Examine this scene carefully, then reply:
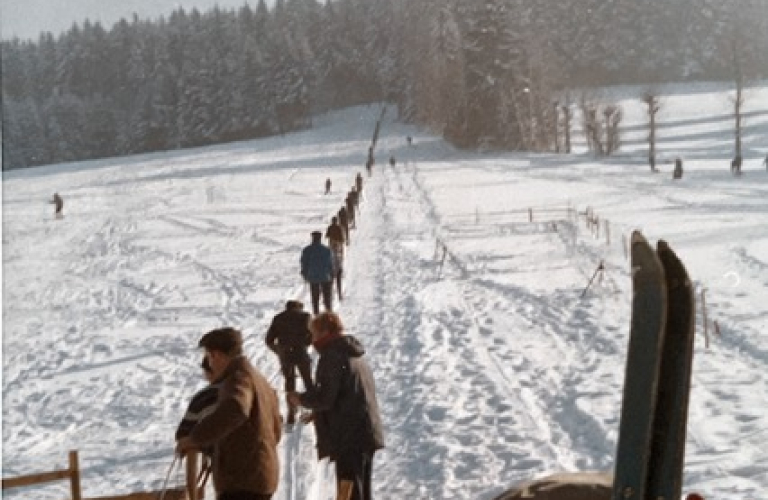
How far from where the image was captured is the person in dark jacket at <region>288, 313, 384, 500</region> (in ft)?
16.7

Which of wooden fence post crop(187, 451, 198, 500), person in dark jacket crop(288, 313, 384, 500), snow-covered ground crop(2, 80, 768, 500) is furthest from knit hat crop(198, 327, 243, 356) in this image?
snow-covered ground crop(2, 80, 768, 500)

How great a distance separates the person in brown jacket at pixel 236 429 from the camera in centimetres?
382

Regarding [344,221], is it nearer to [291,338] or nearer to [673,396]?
[291,338]

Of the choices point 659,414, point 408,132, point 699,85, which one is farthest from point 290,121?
point 659,414

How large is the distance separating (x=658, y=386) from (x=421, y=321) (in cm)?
1131

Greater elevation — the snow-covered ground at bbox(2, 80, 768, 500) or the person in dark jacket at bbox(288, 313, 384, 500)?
the person in dark jacket at bbox(288, 313, 384, 500)

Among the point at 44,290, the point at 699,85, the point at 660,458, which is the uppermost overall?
the point at 699,85

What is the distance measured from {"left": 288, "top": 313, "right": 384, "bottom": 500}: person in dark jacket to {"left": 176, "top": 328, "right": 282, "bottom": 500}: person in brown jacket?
0.88 m

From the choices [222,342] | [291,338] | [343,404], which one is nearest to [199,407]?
[222,342]

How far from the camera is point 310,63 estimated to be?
101m

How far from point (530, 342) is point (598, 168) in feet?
139

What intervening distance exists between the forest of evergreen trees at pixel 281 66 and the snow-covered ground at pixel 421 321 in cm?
4301

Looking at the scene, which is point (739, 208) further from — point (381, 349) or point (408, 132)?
point (408, 132)

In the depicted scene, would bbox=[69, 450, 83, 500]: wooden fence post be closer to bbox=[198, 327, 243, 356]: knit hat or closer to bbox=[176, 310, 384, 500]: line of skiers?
bbox=[176, 310, 384, 500]: line of skiers
